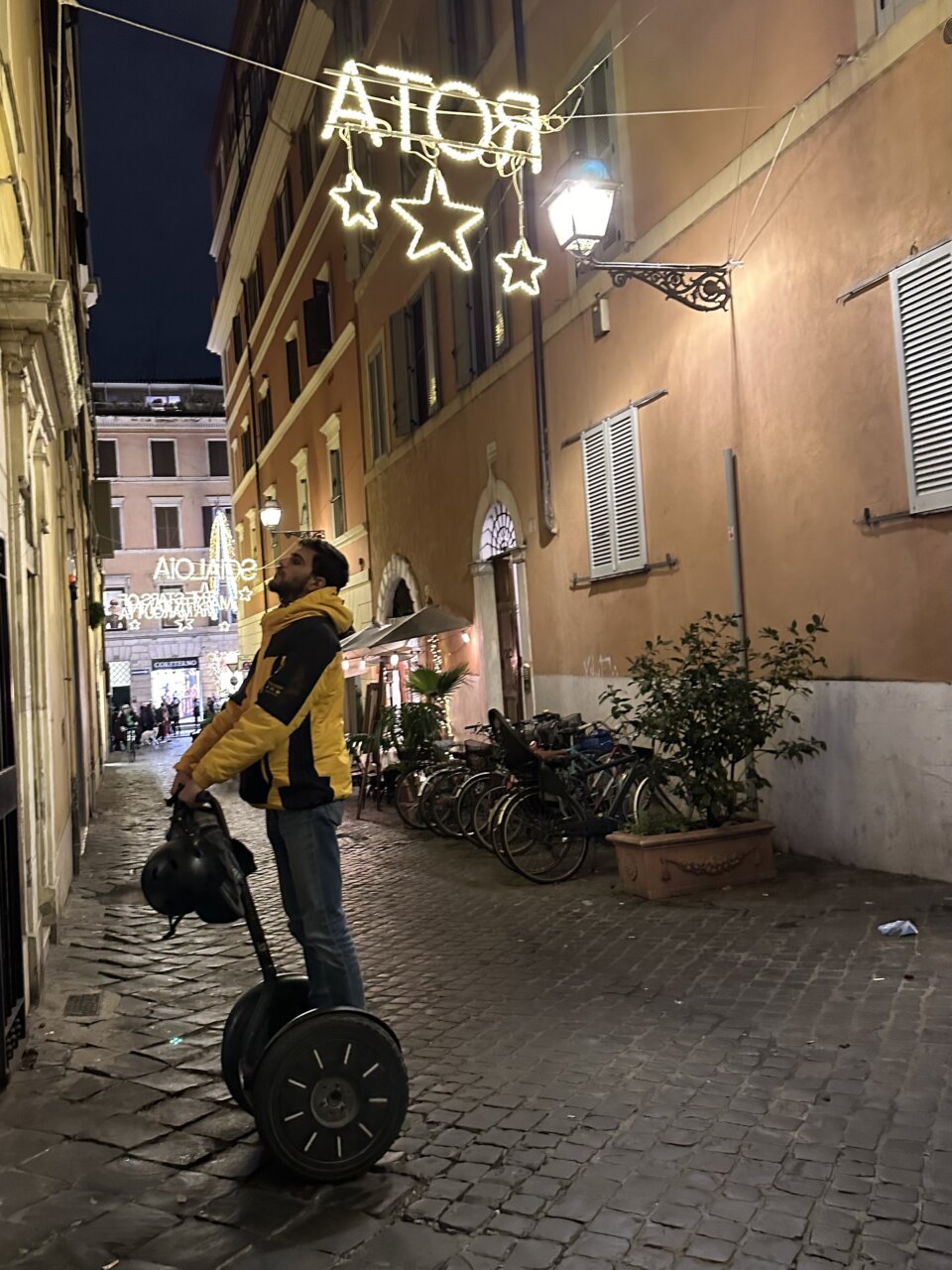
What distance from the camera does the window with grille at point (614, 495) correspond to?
1013 centimetres

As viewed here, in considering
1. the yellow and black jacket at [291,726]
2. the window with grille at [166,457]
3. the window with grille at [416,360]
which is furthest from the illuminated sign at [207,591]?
the yellow and black jacket at [291,726]

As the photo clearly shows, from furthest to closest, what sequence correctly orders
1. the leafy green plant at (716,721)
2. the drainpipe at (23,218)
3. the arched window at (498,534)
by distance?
the arched window at (498,534) → the leafy green plant at (716,721) → the drainpipe at (23,218)

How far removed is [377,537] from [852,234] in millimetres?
12696

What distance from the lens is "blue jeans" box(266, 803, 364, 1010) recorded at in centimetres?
358

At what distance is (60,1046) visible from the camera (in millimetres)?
4871

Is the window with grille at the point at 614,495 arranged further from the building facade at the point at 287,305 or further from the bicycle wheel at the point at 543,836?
the building facade at the point at 287,305

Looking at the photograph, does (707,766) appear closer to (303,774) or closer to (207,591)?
(303,774)

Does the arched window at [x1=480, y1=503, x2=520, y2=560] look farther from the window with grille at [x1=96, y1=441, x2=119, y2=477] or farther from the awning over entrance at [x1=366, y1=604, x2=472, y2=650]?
the window with grille at [x1=96, y1=441, x2=119, y2=477]

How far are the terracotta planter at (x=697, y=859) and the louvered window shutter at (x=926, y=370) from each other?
7.54ft

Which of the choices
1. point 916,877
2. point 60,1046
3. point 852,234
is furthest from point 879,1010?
point 852,234

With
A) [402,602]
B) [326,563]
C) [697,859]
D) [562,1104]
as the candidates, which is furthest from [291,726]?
[402,602]

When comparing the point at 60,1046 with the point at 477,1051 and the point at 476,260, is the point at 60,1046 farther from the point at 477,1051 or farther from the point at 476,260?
the point at 476,260

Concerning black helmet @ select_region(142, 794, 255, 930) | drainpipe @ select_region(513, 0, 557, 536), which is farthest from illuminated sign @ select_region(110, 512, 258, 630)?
black helmet @ select_region(142, 794, 255, 930)

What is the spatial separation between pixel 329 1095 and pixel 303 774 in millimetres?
965
